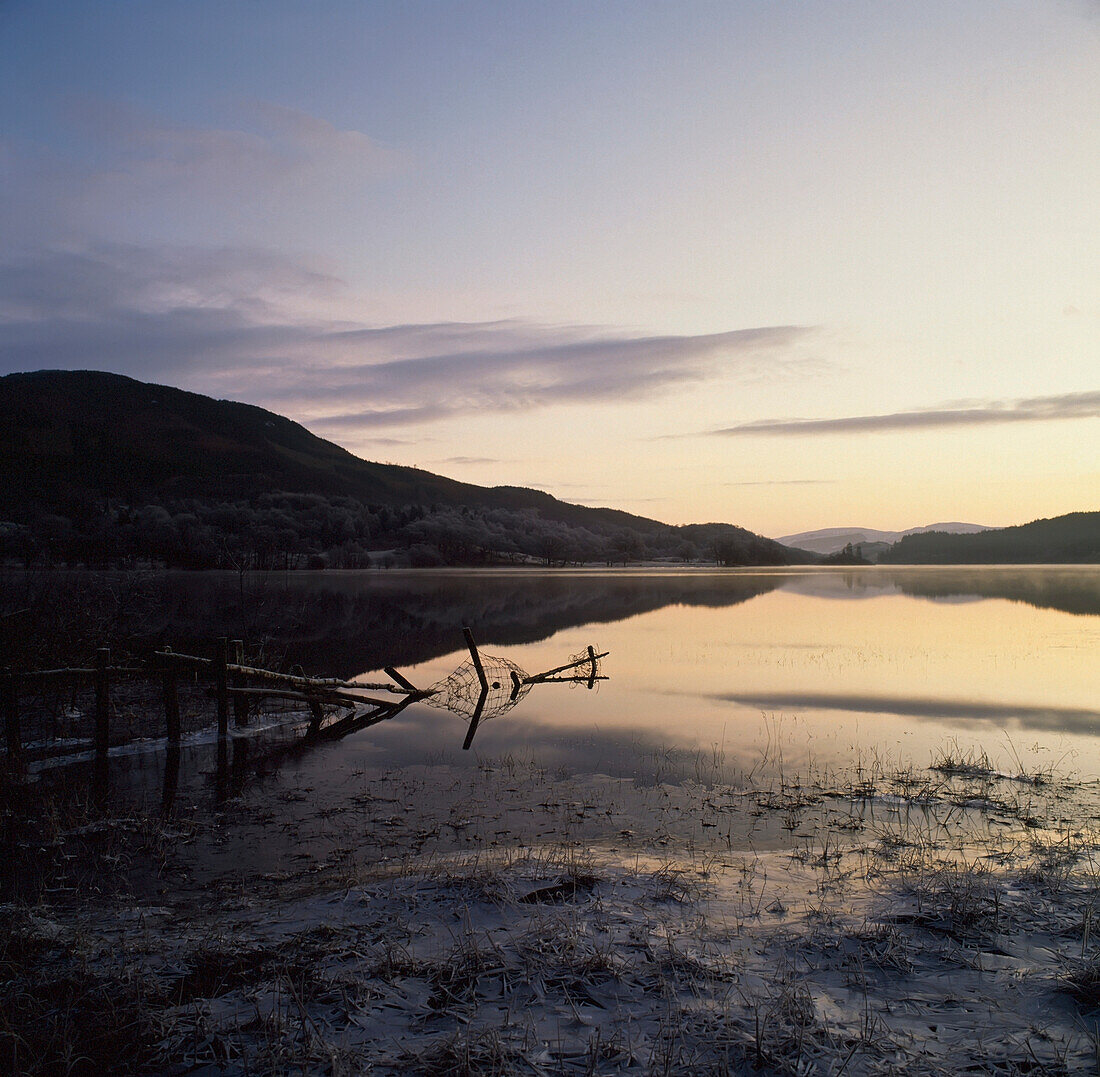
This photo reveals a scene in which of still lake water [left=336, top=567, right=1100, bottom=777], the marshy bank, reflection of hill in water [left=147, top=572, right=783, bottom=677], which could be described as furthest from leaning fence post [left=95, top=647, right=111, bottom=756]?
reflection of hill in water [left=147, top=572, right=783, bottom=677]

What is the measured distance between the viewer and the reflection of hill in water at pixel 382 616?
91.5 ft

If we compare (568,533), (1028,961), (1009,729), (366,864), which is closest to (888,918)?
(1028,961)

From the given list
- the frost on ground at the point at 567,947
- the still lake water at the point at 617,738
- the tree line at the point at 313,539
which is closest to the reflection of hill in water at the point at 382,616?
the still lake water at the point at 617,738

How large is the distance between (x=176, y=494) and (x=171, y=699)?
490 ft

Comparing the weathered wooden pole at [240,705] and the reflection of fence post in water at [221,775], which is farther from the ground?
the weathered wooden pole at [240,705]

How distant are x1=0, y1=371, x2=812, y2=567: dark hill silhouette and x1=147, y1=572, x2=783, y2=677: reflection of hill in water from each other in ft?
150

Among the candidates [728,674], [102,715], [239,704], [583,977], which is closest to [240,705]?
[239,704]

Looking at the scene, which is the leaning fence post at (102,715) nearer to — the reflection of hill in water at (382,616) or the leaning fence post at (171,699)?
the leaning fence post at (171,699)

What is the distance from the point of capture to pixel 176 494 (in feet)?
482

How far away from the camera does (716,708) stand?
18484 millimetres

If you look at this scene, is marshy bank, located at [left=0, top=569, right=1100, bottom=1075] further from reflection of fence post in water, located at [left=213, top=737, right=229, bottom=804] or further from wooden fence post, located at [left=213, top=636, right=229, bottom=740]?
wooden fence post, located at [left=213, top=636, right=229, bottom=740]

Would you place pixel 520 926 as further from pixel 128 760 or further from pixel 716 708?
pixel 716 708

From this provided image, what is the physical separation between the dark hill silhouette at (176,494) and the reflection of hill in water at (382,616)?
4558cm

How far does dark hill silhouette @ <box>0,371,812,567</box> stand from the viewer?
106 metres
